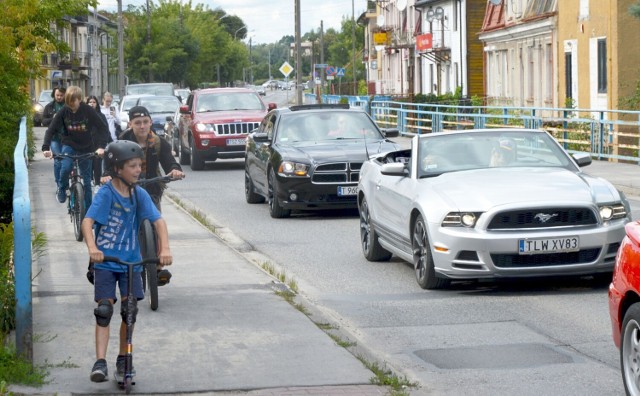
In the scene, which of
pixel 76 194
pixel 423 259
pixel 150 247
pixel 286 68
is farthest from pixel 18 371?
pixel 286 68

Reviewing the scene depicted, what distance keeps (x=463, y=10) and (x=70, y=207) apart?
2024 inches

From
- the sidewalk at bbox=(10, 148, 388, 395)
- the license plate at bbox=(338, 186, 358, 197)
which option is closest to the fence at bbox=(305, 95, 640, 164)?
the license plate at bbox=(338, 186, 358, 197)

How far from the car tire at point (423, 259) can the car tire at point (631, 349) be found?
4321 mm

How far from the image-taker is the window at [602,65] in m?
36.8

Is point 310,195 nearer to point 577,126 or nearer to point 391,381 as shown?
point 391,381

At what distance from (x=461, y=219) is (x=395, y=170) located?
153cm

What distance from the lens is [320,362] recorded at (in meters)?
7.65

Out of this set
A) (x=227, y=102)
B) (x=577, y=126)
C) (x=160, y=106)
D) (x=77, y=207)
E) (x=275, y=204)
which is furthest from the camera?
(x=160, y=106)

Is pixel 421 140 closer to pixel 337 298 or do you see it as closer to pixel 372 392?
pixel 337 298

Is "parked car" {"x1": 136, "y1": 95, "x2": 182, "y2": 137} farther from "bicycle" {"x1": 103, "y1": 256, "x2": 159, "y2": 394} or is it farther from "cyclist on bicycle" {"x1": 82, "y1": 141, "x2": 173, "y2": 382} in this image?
"bicycle" {"x1": 103, "y1": 256, "x2": 159, "y2": 394}

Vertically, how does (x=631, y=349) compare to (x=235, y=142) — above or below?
below

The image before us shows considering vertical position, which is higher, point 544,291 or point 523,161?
point 523,161

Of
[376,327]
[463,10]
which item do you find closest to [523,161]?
[376,327]

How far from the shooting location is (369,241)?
1324 cm
